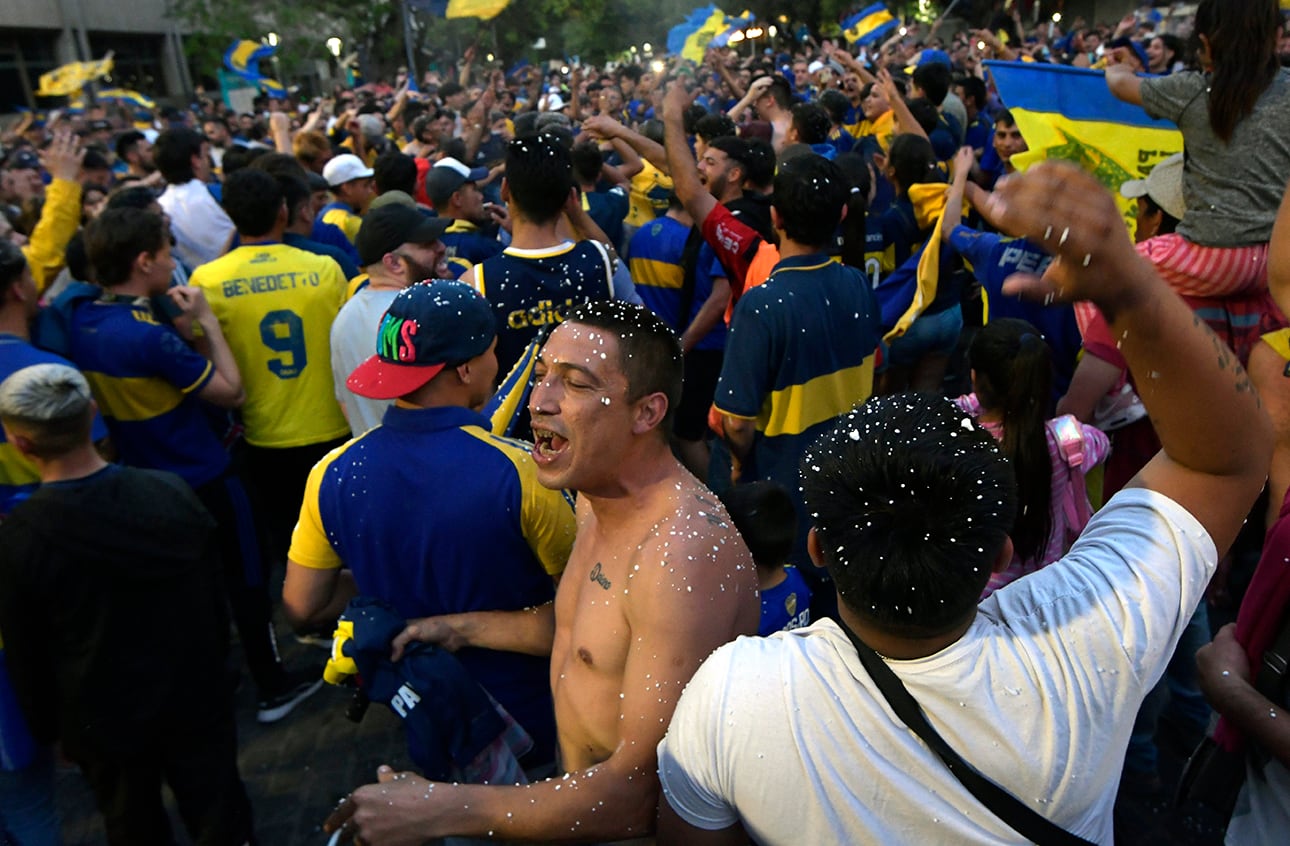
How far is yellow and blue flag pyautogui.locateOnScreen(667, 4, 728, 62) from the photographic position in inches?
841

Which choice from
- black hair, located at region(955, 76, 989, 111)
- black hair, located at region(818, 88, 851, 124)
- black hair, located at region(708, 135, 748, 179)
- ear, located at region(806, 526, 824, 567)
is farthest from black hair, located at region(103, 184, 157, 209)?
black hair, located at region(955, 76, 989, 111)

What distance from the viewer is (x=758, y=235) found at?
4.45m

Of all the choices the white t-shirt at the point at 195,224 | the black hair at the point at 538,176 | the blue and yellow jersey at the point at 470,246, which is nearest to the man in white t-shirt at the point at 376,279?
the black hair at the point at 538,176

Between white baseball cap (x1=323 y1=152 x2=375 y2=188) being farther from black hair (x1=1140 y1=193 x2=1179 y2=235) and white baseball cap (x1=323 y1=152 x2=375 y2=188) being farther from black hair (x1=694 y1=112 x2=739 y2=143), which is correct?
black hair (x1=1140 y1=193 x2=1179 y2=235)

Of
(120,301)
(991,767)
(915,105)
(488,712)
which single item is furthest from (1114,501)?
(915,105)

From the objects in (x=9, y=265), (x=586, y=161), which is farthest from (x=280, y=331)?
(x=586, y=161)

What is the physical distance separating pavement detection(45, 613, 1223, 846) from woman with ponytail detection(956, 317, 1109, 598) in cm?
101

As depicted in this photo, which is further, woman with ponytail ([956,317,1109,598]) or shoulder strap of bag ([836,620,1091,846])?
woman with ponytail ([956,317,1109,598])

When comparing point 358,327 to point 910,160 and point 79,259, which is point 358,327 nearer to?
point 79,259

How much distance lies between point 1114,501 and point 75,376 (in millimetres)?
2744

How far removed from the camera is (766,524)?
2.86 metres

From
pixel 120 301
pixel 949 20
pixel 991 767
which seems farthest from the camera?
pixel 949 20

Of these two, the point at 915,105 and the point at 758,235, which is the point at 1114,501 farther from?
the point at 915,105

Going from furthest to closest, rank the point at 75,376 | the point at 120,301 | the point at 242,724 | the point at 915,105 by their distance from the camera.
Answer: the point at 915,105 < the point at 242,724 < the point at 120,301 < the point at 75,376
